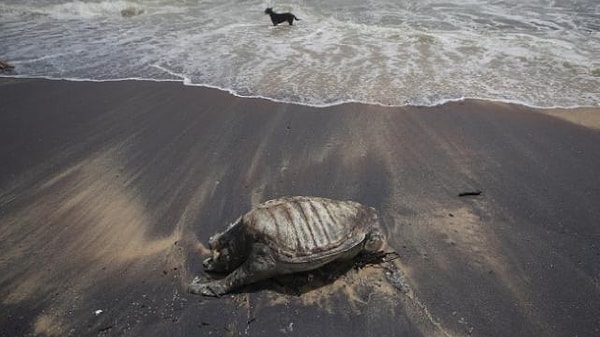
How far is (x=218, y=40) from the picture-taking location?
888 centimetres

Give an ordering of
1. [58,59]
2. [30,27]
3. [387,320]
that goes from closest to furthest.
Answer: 1. [387,320]
2. [58,59]
3. [30,27]

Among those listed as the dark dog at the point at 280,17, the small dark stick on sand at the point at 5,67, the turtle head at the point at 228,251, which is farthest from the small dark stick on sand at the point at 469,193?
the small dark stick on sand at the point at 5,67

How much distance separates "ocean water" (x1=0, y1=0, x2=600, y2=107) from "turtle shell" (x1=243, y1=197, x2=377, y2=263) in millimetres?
3044

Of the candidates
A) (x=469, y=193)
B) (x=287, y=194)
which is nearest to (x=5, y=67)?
(x=287, y=194)

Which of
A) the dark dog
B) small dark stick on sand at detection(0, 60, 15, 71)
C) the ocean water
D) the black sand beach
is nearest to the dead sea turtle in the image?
the black sand beach

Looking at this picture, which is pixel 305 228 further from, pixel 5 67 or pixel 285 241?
pixel 5 67

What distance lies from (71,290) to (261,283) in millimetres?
1417

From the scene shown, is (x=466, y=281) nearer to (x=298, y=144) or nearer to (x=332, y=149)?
(x=332, y=149)

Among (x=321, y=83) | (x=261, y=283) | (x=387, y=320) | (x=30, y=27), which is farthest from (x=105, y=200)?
(x=30, y=27)

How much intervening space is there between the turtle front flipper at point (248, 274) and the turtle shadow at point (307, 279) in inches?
3.1

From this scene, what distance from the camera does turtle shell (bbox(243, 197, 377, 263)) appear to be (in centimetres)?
284

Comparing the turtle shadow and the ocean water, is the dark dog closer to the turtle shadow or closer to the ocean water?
the ocean water

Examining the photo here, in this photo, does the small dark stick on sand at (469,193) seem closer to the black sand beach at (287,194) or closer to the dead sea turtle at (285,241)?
the black sand beach at (287,194)

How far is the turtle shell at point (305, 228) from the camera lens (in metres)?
2.84
